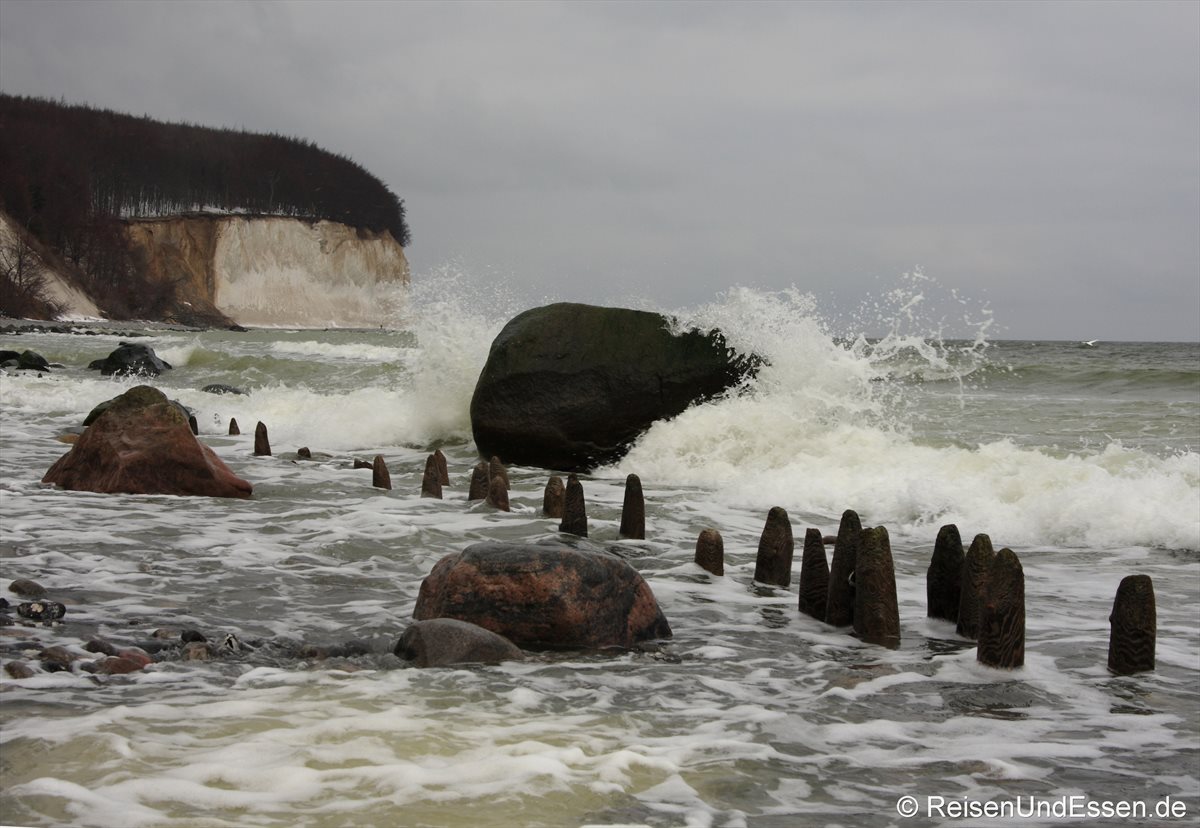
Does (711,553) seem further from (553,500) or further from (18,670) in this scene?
(18,670)

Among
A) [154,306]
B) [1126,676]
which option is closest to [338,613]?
[1126,676]

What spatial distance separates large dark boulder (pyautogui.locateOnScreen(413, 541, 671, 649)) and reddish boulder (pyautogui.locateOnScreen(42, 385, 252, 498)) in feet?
14.9

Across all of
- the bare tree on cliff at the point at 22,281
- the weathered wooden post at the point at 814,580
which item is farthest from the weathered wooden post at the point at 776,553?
the bare tree on cliff at the point at 22,281

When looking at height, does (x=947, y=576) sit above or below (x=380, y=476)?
below

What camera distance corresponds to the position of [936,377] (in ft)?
98.2

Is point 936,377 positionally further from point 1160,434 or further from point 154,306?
point 154,306

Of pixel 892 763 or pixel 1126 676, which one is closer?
pixel 892 763

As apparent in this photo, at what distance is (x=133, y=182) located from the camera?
85938 mm

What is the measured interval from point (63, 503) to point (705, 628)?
5.40 metres

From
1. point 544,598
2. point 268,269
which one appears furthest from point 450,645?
point 268,269

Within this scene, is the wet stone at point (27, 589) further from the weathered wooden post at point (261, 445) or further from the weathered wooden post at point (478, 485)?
the weathered wooden post at point (261, 445)

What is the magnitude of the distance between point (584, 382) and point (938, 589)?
6.80 metres

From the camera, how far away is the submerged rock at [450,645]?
4867mm

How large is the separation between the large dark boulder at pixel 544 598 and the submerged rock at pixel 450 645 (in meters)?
0.20
